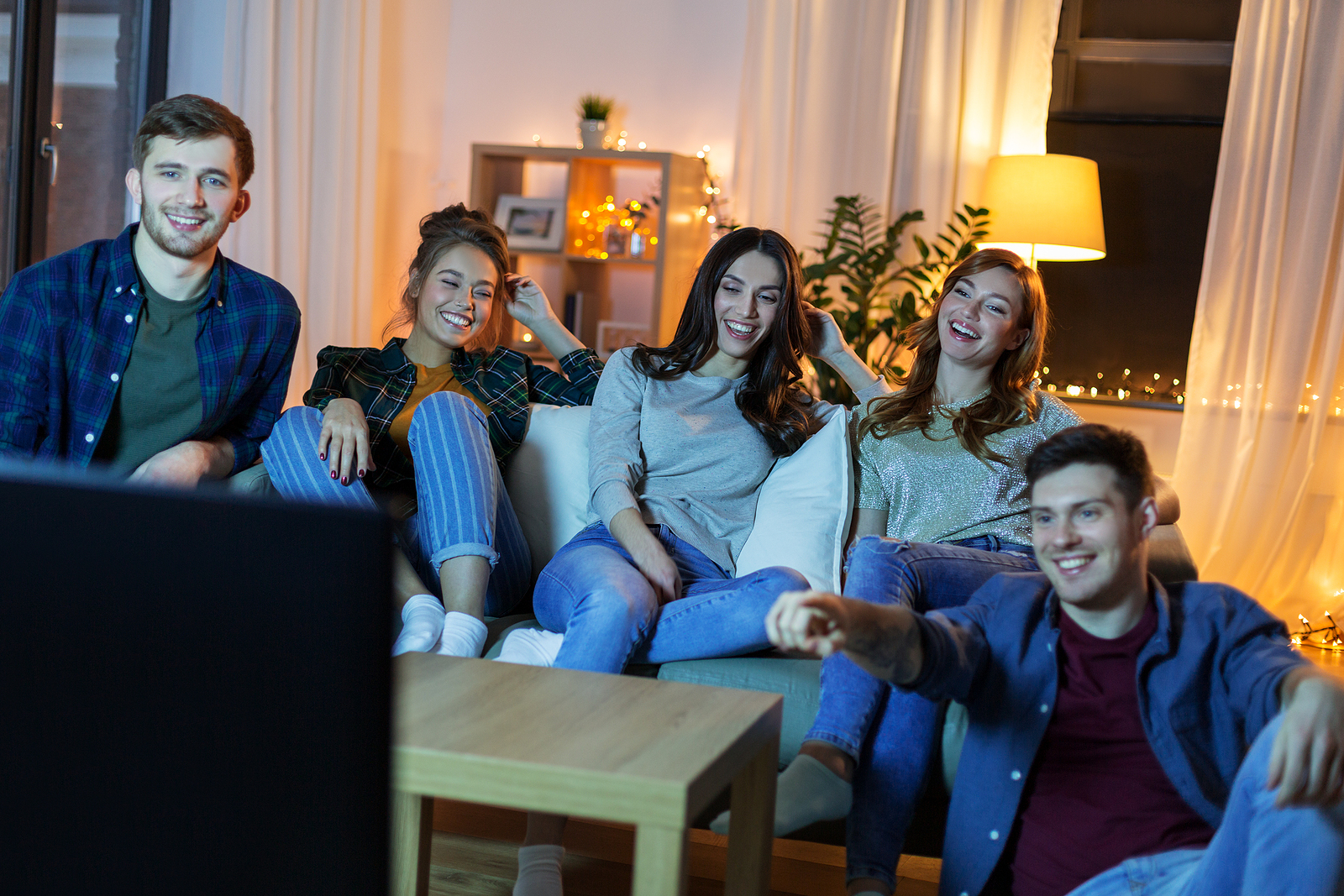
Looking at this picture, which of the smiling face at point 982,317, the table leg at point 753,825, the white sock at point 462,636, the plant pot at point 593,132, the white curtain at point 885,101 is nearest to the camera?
the table leg at point 753,825

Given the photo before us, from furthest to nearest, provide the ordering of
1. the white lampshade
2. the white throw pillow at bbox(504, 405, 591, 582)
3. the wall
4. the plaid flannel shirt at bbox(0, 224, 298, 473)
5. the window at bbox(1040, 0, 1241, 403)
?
the wall, the window at bbox(1040, 0, 1241, 403), the white lampshade, the white throw pillow at bbox(504, 405, 591, 582), the plaid flannel shirt at bbox(0, 224, 298, 473)

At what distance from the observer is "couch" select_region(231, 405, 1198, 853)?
1.76 meters

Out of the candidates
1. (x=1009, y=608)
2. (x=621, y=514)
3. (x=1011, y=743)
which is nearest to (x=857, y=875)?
(x=1011, y=743)

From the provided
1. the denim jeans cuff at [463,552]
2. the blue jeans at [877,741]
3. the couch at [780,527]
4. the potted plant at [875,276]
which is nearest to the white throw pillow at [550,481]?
the couch at [780,527]

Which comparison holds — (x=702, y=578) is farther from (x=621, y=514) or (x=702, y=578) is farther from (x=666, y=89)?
(x=666, y=89)

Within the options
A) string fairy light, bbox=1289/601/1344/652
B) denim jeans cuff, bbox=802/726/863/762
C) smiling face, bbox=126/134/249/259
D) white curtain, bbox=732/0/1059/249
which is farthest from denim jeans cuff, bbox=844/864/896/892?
white curtain, bbox=732/0/1059/249

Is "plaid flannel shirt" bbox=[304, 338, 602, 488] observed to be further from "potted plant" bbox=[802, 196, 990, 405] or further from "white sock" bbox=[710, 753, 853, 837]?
"potted plant" bbox=[802, 196, 990, 405]

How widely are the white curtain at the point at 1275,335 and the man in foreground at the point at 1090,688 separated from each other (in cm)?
287

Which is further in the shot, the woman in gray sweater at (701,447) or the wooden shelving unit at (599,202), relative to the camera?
the wooden shelving unit at (599,202)

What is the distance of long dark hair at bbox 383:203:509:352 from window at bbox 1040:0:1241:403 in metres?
2.75

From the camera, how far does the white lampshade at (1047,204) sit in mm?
3771

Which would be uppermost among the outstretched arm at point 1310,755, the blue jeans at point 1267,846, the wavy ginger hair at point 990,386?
the wavy ginger hair at point 990,386

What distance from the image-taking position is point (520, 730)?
1.04m

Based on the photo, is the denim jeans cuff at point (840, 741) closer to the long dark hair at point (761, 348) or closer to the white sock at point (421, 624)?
the white sock at point (421, 624)
